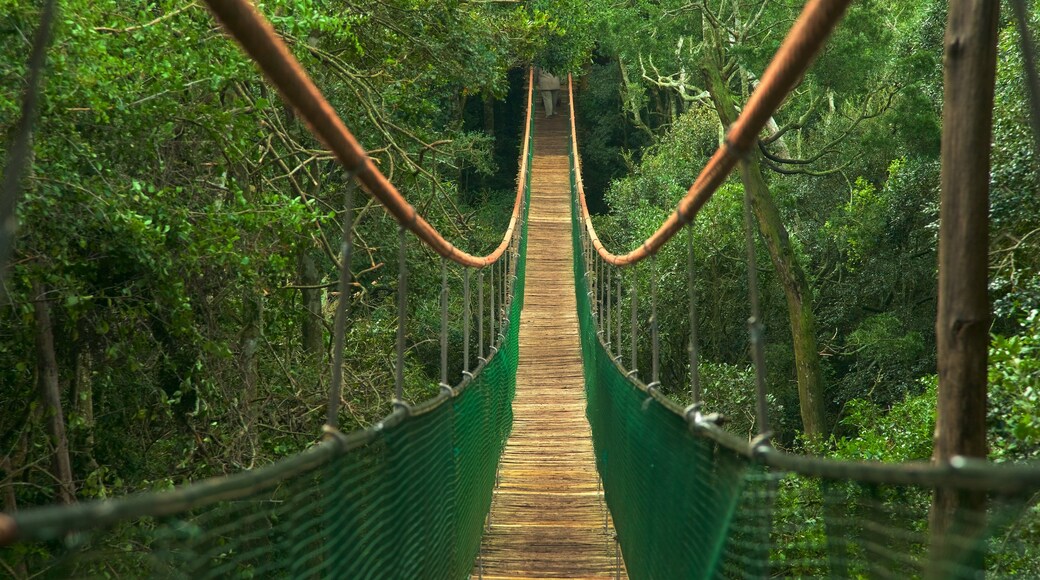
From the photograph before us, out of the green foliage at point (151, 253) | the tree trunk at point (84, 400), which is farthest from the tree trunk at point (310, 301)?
the tree trunk at point (84, 400)

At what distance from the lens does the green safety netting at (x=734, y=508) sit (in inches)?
48.3

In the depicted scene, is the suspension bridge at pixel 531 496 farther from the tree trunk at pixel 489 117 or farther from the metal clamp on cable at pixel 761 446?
the tree trunk at pixel 489 117

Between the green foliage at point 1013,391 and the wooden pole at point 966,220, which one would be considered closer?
the wooden pole at point 966,220

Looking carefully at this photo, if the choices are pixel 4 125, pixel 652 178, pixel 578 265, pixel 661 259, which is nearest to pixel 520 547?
pixel 4 125

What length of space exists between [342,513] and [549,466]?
4279 mm

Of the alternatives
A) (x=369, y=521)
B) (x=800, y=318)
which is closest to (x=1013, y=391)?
(x=369, y=521)

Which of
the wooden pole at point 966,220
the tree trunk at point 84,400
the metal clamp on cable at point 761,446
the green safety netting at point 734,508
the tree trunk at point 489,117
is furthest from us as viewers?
the tree trunk at point 489,117

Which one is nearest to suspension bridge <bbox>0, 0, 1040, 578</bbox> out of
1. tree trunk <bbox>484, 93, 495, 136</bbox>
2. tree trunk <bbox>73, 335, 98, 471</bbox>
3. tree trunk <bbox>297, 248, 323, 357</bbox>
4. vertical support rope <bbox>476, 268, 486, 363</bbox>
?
vertical support rope <bbox>476, 268, 486, 363</bbox>

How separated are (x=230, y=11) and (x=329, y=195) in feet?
17.9

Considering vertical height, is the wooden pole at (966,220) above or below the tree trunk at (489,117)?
below

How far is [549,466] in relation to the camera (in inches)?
236

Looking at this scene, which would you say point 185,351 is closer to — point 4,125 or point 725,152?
point 4,125

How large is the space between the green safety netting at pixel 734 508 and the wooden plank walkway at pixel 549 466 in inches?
14.8

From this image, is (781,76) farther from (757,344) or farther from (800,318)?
(800,318)
